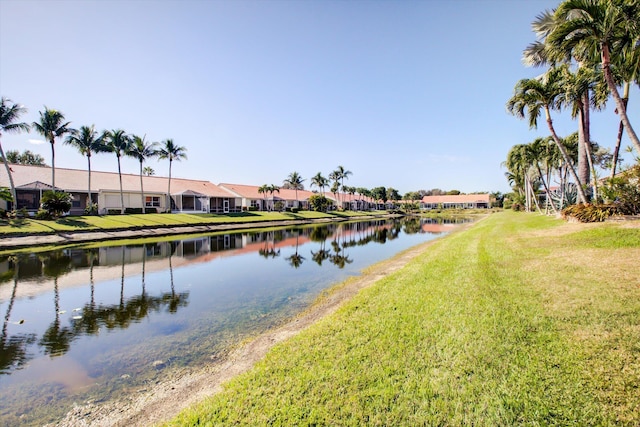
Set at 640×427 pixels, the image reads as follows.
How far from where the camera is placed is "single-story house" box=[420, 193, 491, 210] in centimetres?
10200

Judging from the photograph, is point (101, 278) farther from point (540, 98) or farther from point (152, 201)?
point (152, 201)

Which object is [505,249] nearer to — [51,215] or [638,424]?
[638,424]

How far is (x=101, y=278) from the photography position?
13.2 m

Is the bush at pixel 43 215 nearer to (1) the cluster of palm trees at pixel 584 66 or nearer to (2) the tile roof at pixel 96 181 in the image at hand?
(2) the tile roof at pixel 96 181

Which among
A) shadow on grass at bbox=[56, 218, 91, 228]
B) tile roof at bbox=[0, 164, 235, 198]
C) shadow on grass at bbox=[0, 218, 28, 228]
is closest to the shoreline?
shadow on grass at bbox=[56, 218, 91, 228]

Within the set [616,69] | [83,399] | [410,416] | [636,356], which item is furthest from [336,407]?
[616,69]

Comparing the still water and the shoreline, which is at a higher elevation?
the shoreline

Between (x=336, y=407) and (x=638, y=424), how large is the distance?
10.6 feet

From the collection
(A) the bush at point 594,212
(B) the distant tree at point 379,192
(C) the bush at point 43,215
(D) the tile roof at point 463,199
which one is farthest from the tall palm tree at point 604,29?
(D) the tile roof at point 463,199

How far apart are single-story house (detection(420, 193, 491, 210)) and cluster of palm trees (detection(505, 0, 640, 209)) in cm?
9026

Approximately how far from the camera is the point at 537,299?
670 centimetres

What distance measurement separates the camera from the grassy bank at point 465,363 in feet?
11.4

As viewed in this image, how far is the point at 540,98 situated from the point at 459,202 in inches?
3752

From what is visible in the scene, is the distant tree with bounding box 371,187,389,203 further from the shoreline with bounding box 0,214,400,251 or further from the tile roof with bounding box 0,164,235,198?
the shoreline with bounding box 0,214,400,251
